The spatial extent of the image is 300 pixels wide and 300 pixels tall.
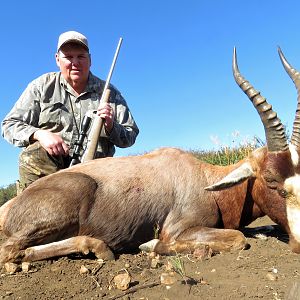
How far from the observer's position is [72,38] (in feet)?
24.5

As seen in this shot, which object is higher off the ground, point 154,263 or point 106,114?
point 106,114

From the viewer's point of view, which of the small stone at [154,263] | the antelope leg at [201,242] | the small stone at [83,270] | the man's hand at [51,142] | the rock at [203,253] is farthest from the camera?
the man's hand at [51,142]

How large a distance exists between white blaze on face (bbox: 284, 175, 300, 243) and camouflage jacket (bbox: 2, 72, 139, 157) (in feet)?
10.8

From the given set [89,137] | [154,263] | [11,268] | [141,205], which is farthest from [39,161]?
[154,263]

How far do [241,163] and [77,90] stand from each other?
3.43m

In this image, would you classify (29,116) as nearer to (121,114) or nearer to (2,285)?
(121,114)

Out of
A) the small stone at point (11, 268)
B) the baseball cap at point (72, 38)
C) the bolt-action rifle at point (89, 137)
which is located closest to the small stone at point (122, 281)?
the small stone at point (11, 268)

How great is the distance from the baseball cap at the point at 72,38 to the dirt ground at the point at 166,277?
4.12 meters

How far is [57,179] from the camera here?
16.8ft

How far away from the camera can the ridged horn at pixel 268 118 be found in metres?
4.97

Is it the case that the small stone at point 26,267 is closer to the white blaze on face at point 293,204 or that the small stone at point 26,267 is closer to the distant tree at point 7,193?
the white blaze on face at point 293,204

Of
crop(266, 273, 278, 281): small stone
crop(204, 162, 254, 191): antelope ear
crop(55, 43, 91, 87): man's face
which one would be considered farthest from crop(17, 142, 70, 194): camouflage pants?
crop(266, 273, 278, 281): small stone

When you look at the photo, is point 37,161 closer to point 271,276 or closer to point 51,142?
point 51,142

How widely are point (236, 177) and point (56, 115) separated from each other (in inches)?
140
